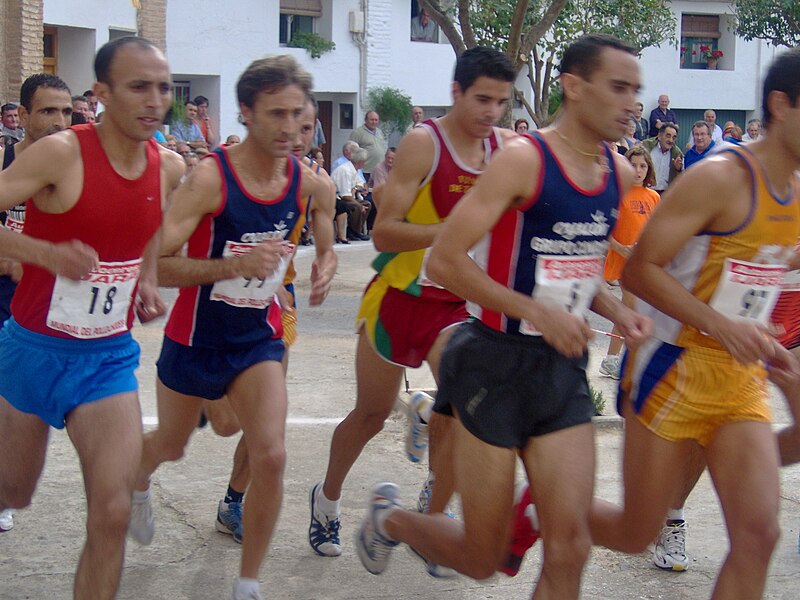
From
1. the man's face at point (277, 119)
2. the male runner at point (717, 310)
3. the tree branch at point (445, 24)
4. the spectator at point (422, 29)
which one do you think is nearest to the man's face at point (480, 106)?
the man's face at point (277, 119)

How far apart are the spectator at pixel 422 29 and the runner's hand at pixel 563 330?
28.3 m

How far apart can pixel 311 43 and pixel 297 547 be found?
24.3 meters

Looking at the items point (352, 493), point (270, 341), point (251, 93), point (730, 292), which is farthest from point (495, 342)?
point (352, 493)

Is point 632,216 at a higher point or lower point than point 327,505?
higher

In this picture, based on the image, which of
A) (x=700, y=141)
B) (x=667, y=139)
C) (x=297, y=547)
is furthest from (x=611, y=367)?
(x=667, y=139)

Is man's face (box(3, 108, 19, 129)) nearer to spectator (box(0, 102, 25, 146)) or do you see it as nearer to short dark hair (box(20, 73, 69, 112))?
spectator (box(0, 102, 25, 146))

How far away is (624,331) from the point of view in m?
3.83

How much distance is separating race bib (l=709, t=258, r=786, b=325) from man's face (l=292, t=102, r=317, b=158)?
73.4 inches

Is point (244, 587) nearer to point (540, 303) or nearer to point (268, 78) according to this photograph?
point (540, 303)

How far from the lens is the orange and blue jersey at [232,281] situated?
466 cm

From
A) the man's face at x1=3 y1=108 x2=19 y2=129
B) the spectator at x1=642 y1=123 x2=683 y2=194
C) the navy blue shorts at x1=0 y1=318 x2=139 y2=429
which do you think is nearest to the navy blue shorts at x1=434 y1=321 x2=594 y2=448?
the navy blue shorts at x1=0 y1=318 x2=139 y2=429

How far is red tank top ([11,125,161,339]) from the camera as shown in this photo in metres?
4.11

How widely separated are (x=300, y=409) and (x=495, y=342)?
4.12 m

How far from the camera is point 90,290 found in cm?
411
